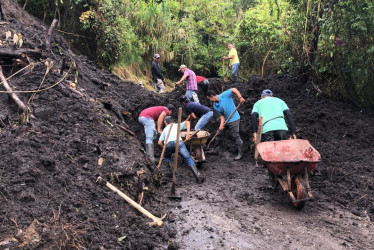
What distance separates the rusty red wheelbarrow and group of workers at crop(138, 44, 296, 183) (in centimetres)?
89

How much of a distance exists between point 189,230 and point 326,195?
2883mm

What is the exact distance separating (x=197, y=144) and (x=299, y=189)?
11.5 ft

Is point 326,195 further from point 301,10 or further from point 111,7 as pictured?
point 111,7

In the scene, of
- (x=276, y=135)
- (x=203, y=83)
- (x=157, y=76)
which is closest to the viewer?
(x=276, y=135)

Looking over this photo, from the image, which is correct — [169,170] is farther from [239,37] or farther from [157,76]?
[239,37]

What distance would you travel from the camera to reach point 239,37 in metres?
16.7

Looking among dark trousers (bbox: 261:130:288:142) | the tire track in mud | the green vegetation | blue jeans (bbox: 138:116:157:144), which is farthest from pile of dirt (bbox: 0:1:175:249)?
the green vegetation

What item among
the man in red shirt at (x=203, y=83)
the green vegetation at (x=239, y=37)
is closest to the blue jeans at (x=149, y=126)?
the man in red shirt at (x=203, y=83)

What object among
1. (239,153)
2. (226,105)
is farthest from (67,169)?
(239,153)

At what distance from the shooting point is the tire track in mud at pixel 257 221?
4.42 meters

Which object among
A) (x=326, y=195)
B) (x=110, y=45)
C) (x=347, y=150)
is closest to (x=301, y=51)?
(x=347, y=150)

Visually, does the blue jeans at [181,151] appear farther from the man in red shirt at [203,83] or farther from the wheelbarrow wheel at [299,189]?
the man in red shirt at [203,83]

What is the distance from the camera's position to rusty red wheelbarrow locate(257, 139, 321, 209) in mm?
5266

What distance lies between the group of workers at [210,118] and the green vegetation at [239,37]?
226 centimetres
